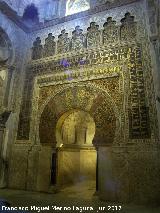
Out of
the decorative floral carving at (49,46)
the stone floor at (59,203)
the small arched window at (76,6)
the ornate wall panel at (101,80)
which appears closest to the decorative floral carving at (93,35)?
the ornate wall panel at (101,80)

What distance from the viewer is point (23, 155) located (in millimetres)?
5941

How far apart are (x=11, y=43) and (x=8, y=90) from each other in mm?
1471

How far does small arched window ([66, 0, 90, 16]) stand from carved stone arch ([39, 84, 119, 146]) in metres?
2.73

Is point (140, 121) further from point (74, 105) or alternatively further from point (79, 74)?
point (79, 74)

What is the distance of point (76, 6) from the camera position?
692 centimetres

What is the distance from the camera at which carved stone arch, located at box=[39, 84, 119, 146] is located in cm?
510

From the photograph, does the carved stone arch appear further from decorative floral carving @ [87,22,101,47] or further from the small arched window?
the small arched window

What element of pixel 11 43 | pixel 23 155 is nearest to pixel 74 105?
pixel 23 155

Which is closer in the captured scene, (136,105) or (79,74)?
(136,105)

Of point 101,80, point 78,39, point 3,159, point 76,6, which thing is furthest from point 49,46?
point 3,159

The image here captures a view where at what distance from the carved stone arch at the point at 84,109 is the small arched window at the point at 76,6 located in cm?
273

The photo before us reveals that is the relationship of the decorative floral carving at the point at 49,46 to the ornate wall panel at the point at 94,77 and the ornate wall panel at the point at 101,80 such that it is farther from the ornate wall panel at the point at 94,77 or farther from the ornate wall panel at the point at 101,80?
the ornate wall panel at the point at 101,80

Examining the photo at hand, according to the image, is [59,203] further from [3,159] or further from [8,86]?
[8,86]

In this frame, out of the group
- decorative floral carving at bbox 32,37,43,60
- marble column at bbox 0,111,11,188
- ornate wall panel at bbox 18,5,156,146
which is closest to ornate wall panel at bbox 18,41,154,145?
ornate wall panel at bbox 18,5,156,146
